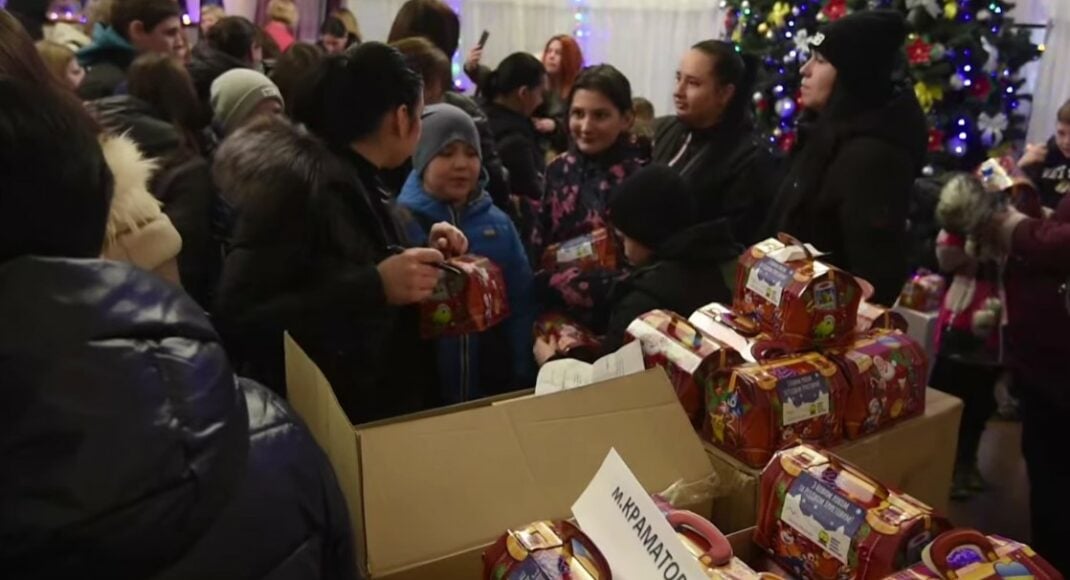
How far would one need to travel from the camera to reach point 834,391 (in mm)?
1422

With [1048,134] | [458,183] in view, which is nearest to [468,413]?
[458,183]

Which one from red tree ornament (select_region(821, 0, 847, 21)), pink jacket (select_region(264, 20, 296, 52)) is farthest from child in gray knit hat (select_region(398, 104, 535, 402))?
pink jacket (select_region(264, 20, 296, 52))

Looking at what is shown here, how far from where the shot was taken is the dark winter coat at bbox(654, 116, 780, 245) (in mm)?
2574

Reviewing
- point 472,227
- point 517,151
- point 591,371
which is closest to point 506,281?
point 472,227

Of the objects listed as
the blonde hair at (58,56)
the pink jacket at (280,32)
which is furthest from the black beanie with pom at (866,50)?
the pink jacket at (280,32)

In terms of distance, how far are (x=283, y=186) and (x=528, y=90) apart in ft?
6.45

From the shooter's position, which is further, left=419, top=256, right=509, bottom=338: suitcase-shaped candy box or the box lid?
left=419, top=256, right=509, bottom=338: suitcase-shaped candy box

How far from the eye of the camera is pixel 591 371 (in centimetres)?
147

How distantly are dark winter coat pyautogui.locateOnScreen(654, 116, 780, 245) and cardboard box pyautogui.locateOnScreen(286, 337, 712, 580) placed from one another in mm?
1307

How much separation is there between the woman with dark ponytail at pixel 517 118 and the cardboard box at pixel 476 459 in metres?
2.03

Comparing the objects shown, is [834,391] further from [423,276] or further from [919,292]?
[919,292]

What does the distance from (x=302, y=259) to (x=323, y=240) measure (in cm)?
5

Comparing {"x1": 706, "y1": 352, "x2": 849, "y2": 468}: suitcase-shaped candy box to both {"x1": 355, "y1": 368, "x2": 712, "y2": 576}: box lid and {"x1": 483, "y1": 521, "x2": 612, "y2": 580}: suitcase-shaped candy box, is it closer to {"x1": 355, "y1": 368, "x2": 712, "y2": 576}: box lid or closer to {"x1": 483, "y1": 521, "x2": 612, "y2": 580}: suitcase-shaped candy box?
{"x1": 355, "y1": 368, "x2": 712, "y2": 576}: box lid

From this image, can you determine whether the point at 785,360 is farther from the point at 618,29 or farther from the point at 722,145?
the point at 618,29
